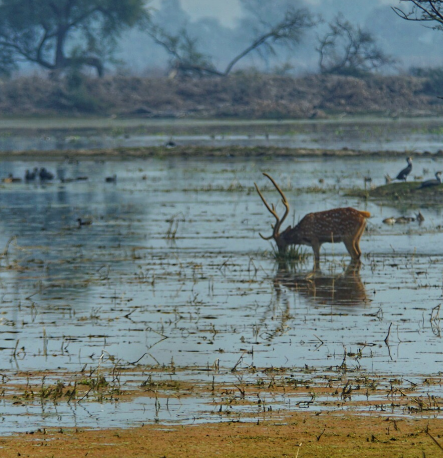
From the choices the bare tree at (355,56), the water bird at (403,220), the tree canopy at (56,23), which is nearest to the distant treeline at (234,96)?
the bare tree at (355,56)

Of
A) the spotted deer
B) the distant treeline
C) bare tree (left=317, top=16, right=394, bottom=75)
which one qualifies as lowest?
the spotted deer

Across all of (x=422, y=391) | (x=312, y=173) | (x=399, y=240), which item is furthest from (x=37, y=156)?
(x=422, y=391)

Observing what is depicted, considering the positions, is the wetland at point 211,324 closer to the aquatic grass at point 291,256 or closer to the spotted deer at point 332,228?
the aquatic grass at point 291,256

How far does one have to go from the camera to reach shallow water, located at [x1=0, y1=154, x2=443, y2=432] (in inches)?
362

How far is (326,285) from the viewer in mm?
13391

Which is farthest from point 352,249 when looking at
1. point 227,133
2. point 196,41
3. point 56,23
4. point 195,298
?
point 56,23

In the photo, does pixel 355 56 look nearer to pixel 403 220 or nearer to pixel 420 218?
pixel 420 218

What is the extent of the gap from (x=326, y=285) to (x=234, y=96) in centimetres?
5877

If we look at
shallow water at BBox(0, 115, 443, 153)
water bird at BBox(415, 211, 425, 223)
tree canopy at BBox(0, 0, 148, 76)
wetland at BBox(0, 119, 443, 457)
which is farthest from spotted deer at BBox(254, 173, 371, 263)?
tree canopy at BBox(0, 0, 148, 76)

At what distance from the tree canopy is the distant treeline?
31.4 feet

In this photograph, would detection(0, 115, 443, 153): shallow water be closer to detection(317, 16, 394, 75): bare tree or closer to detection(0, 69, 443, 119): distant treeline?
detection(0, 69, 443, 119): distant treeline

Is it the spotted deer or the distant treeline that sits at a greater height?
the distant treeline

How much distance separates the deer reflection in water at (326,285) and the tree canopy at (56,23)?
70422mm

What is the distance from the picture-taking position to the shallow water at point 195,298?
362 inches
